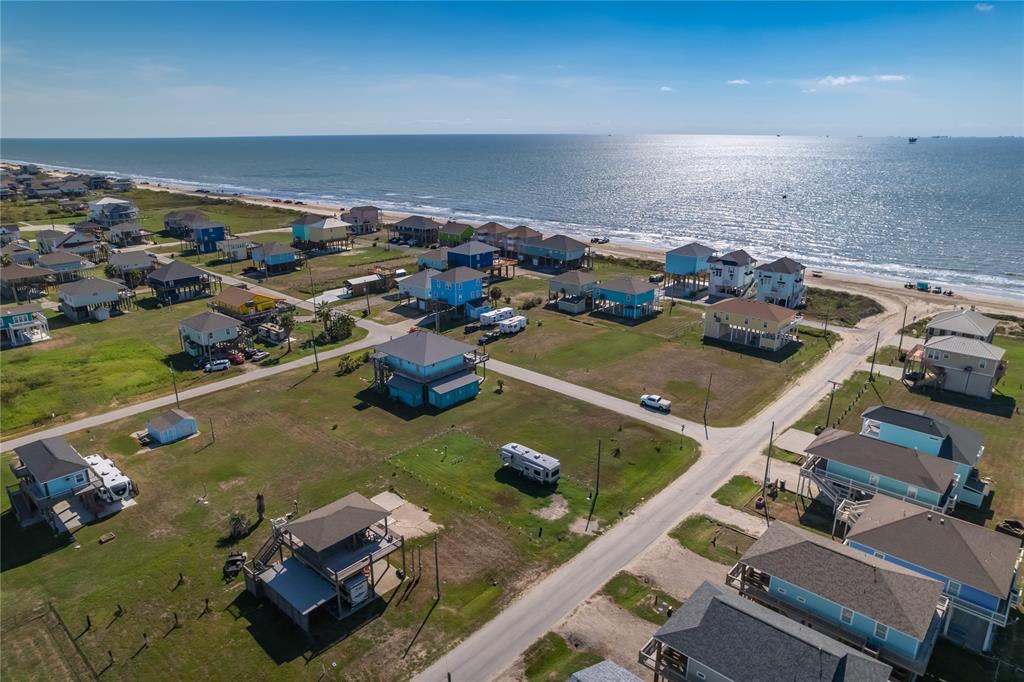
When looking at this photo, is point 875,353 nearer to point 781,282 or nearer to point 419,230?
point 781,282

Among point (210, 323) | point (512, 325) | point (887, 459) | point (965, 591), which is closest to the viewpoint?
point (965, 591)

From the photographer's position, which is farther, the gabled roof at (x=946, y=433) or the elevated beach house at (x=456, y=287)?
the elevated beach house at (x=456, y=287)

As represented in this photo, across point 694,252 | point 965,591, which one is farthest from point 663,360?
point 965,591

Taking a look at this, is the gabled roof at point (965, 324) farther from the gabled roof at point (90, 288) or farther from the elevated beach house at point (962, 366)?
the gabled roof at point (90, 288)

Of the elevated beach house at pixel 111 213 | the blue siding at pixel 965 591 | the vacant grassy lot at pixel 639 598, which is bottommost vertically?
the vacant grassy lot at pixel 639 598

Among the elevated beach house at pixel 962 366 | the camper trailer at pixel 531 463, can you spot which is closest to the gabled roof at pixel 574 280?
the elevated beach house at pixel 962 366

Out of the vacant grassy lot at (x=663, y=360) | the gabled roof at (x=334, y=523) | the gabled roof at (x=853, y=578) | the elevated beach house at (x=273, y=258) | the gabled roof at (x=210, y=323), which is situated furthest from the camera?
the elevated beach house at (x=273, y=258)

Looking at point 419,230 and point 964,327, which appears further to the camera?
point 419,230
